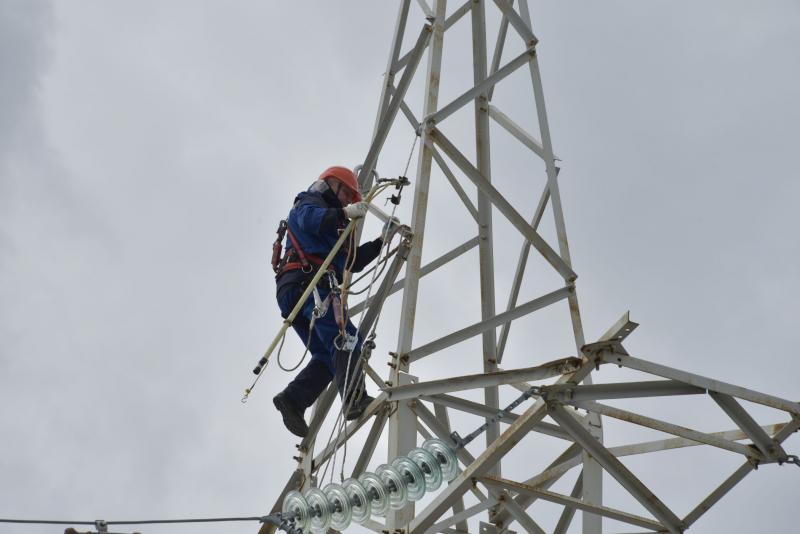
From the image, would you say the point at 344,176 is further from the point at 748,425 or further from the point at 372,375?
the point at 748,425

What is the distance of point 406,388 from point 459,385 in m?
0.73

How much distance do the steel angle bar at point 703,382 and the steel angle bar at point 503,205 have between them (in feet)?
8.10

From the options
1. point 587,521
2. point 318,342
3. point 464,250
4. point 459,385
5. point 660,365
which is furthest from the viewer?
point 464,250

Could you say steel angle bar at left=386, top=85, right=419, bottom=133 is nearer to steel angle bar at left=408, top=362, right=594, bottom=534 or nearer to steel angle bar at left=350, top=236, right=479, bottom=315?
steel angle bar at left=350, top=236, right=479, bottom=315

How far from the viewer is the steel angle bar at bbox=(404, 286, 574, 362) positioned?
11.4m

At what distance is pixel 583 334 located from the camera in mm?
11844

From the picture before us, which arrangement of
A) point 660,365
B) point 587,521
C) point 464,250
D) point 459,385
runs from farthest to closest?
point 464,250 < point 587,521 < point 459,385 < point 660,365

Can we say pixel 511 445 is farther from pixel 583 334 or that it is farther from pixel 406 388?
pixel 583 334

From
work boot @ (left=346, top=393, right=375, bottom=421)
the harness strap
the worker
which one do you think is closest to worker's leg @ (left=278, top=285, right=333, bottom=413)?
the worker

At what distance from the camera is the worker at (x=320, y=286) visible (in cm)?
1190

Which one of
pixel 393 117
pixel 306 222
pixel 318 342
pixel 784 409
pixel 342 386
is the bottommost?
pixel 784 409

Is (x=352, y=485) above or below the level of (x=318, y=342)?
below

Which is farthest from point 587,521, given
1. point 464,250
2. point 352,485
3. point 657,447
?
point 464,250

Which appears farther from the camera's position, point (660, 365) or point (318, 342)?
point (318, 342)
